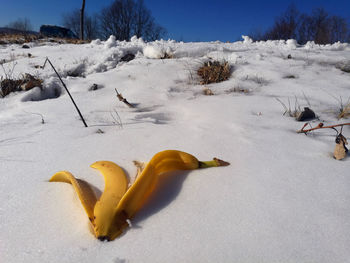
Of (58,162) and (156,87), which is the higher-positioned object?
(156,87)

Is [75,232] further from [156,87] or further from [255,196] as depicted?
[156,87]

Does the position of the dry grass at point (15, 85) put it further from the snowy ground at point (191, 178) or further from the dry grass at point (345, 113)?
the dry grass at point (345, 113)

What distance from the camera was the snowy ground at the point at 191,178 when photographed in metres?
0.59

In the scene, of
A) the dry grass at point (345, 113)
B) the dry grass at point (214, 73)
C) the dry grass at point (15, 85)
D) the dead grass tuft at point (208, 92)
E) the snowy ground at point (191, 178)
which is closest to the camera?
the snowy ground at point (191, 178)

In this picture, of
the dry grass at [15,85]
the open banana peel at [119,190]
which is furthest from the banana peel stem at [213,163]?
the dry grass at [15,85]

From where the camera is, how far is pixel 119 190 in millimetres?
758

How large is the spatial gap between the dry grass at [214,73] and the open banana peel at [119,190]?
1.68 metres

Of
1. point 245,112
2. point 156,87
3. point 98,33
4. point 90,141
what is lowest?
point 90,141

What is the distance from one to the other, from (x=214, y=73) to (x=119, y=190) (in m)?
2.03

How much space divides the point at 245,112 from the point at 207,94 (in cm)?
59

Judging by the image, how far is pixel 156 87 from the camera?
2.34 m

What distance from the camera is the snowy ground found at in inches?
23.3

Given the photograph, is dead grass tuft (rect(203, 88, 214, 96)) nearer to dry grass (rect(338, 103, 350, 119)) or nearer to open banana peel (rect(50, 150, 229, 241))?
dry grass (rect(338, 103, 350, 119))

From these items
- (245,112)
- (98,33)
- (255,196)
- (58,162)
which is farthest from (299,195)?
(98,33)
